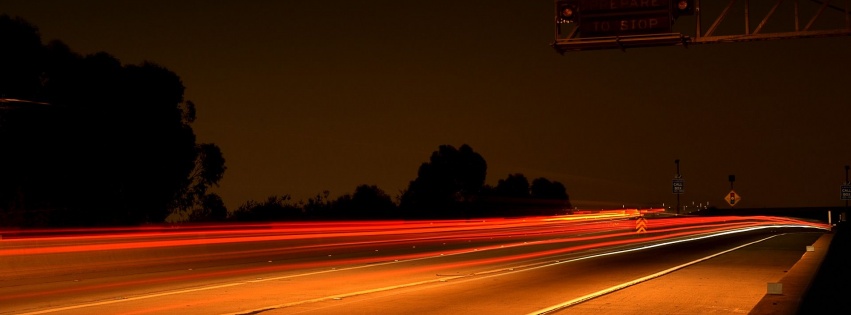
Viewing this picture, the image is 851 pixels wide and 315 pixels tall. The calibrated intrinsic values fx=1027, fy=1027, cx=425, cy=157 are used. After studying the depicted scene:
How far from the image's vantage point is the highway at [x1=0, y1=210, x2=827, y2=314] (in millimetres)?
15789

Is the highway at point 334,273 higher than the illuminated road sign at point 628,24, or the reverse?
the illuminated road sign at point 628,24

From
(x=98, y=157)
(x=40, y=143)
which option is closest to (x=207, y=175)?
(x=98, y=157)

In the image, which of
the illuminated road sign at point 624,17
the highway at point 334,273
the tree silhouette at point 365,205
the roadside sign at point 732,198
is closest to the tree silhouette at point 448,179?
the tree silhouette at point 365,205

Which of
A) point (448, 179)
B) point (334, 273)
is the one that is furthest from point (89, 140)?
point (448, 179)

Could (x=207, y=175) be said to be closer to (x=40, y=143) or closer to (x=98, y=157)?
(x=98, y=157)

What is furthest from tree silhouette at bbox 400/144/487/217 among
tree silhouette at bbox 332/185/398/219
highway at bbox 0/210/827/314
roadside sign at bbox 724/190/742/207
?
highway at bbox 0/210/827/314

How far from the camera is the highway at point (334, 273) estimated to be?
1579 centimetres

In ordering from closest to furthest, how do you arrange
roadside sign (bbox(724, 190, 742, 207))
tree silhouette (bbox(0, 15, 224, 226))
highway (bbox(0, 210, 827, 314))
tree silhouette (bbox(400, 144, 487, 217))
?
1. highway (bbox(0, 210, 827, 314))
2. tree silhouette (bbox(0, 15, 224, 226))
3. roadside sign (bbox(724, 190, 742, 207))
4. tree silhouette (bbox(400, 144, 487, 217))

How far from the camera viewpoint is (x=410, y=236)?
41.5 meters

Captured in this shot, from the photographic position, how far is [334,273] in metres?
22.7

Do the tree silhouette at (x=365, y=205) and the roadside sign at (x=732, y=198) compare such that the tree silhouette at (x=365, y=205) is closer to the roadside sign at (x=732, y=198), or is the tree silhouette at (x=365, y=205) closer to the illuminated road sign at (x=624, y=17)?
the roadside sign at (x=732, y=198)

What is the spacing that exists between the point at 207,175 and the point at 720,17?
31.7 meters

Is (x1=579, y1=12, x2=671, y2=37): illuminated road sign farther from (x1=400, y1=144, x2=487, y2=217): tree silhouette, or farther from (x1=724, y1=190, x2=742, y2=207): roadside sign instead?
(x1=400, y1=144, x2=487, y2=217): tree silhouette

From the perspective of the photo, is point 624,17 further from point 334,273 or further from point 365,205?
point 365,205
